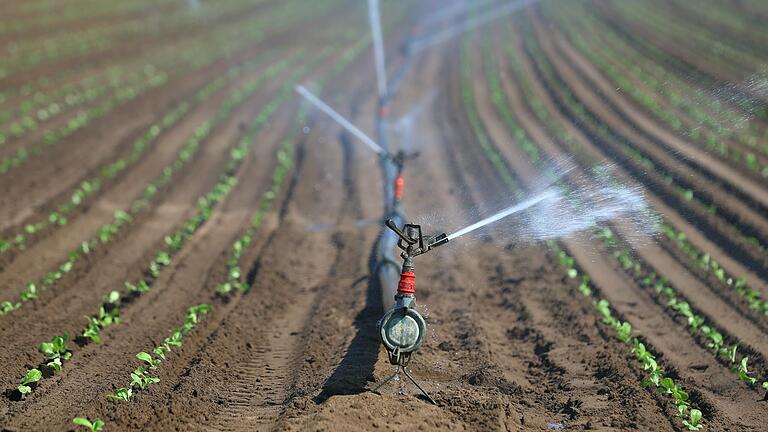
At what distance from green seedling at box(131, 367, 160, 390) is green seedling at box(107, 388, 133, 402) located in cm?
15

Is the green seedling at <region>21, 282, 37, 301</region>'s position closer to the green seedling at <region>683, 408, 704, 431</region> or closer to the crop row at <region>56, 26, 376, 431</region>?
the crop row at <region>56, 26, 376, 431</region>

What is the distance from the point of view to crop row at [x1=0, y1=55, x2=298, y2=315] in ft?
34.2

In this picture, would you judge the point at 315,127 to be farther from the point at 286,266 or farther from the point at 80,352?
the point at 80,352

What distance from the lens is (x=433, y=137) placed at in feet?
63.5

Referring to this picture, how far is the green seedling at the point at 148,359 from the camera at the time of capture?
7621 millimetres

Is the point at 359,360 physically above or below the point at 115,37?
below

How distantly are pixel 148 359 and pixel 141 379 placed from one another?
319mm

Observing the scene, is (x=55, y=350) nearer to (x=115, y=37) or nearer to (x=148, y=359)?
(x=148, y=359)

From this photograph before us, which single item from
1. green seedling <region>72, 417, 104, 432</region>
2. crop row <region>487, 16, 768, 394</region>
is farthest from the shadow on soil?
crop row <region>487, 16, 768, 394</region>

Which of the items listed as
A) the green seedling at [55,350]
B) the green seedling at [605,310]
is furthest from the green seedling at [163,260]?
the green seedling at [605,310]

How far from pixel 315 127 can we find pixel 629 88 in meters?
10.5

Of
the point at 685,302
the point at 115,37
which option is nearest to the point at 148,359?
the point at 685,302

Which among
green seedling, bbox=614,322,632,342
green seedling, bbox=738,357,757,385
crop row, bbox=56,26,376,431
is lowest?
green seedling, bbox=738,357,757,385

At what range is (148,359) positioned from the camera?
768cm
